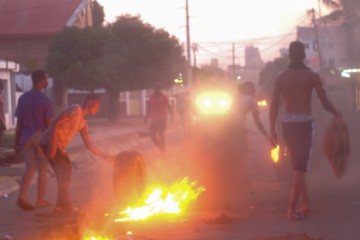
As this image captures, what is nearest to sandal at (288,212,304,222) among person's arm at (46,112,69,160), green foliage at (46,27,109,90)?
person's arm at (46,112,69,160)

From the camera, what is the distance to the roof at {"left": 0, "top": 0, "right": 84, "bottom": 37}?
59.5m

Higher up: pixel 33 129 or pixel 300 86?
pixel 300 86

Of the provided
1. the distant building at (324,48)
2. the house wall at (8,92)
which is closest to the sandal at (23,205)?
the house wall at (8,92)

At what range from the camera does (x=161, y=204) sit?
1017 centimetres

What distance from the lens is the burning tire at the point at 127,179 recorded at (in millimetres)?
10831

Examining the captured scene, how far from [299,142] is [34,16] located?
2102 inches

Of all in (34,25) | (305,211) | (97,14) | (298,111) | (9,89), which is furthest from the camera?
(97,14)

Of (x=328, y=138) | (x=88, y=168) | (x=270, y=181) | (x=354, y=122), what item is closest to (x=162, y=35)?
(x=354, y=122)

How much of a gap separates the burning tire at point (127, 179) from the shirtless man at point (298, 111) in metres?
2.14

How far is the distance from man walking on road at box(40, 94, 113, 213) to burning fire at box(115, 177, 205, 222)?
0.99 m

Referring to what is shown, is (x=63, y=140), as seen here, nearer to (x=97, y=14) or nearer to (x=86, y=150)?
(x=86, y=150)

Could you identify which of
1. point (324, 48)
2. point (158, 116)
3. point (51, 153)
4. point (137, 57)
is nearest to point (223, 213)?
point (51, 153)

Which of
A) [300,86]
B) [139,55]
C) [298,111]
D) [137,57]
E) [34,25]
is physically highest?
[34,25]

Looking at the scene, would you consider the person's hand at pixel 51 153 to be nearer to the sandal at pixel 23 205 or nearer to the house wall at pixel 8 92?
the sandal at pixel 23 205
